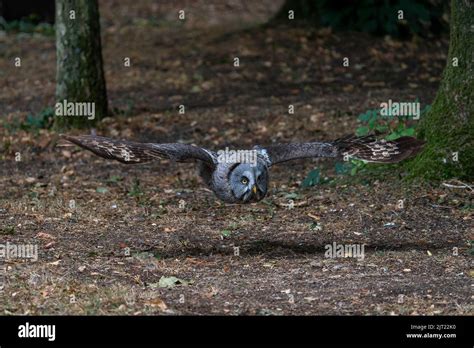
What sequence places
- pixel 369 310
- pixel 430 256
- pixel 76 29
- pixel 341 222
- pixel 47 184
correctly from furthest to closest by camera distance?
pixel 76 29 → pixel 47 184 → pixel 341 222 → pixel 430 256 → pixel 369 310

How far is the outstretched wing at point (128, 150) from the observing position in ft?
25.6

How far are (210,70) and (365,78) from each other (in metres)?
2.78

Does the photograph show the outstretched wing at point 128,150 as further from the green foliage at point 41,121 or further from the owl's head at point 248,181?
the green foliage at point 41,121

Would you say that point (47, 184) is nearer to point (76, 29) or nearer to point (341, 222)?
point (76, 29)

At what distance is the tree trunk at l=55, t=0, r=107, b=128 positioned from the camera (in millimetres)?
13477

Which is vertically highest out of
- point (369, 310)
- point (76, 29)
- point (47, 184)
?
point (76, 29)

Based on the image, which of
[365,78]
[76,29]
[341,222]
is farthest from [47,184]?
[365,78]

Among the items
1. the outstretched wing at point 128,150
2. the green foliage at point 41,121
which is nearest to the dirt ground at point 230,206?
the green foliage at point 41,121

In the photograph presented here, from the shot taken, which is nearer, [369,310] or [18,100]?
[369,310]

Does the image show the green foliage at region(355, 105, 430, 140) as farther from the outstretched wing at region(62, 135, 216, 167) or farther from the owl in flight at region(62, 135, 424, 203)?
the outstretched wing at region(62, 135, 216, 167)

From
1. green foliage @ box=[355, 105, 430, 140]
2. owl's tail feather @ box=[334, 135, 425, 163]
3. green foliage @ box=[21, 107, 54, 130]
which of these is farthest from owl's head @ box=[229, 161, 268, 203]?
green foliage @ box=[21, 107, 54, 130]

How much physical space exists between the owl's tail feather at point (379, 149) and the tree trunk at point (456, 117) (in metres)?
1.30

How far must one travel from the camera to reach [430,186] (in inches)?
397

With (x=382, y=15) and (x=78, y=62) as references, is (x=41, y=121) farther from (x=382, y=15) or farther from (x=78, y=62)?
(x=382, y=15)
